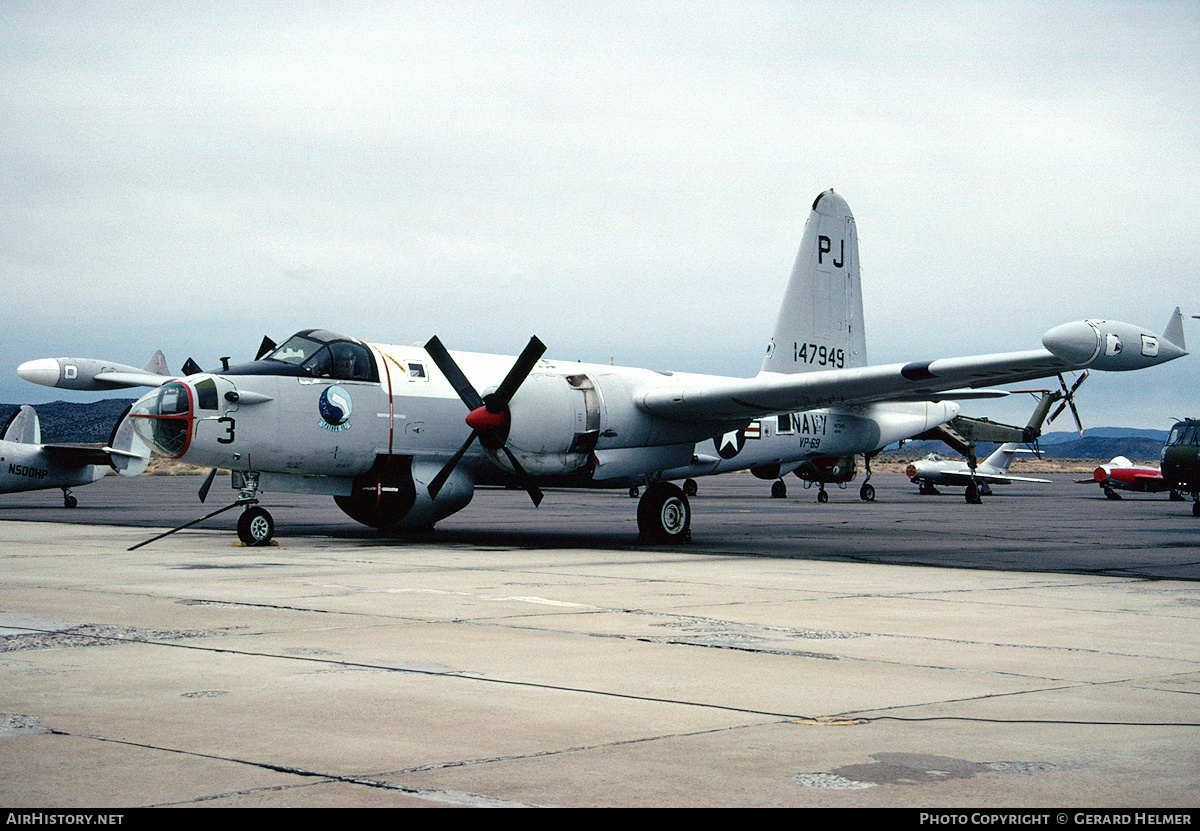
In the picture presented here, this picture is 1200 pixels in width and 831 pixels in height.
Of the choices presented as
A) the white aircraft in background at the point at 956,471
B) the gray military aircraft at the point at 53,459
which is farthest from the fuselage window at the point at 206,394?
the white aircraft in background at the point at 956,471

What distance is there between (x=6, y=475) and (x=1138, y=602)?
3171 centimetres

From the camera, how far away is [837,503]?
46.2 meters

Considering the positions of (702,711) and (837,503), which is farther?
(837,503)

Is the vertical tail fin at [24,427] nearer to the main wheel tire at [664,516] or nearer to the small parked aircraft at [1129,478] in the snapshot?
the main wheel tire at [664,516]

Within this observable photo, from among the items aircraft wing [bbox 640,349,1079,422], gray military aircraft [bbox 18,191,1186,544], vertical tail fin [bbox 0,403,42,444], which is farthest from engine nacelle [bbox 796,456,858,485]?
vertical tail fin [bbox 0,403,42,444]

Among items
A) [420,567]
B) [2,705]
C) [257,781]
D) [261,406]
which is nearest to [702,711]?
[257,781]

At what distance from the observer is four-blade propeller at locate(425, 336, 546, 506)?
21.1 m

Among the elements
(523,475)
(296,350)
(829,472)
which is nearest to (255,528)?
(296,350)

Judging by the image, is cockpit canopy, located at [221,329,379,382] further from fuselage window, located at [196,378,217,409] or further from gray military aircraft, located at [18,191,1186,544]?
fuselage window, located at [196,378,217,409]

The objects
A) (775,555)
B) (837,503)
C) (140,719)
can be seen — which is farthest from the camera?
(837,503)

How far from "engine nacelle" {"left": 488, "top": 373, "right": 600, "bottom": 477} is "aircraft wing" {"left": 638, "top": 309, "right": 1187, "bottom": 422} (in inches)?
51.2

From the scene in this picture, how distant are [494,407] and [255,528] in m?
4.69

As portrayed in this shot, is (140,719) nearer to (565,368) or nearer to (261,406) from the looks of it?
(261,406)
